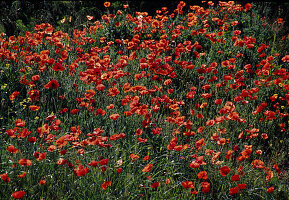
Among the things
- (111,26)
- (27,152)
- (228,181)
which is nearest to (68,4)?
(111,26)

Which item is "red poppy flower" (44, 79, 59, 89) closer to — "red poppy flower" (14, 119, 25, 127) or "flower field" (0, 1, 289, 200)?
"flower field" (0, 1, 289, 200)

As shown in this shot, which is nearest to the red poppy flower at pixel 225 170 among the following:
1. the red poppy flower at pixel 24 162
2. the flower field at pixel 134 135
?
the flower field at pixel 134 135

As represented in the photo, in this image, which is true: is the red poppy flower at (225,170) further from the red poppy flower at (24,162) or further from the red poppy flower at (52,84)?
the red poppy flower at (52,84)

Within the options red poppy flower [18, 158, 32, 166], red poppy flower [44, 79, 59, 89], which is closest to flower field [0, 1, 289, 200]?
red poppy flower [18, 158, 32, 166]

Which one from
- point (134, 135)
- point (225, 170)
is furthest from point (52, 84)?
point (225, 170)

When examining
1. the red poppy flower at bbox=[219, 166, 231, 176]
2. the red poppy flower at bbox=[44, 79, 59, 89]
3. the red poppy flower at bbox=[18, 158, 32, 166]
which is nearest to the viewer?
the red poppy flower at bbox=[18, 158, 32, 166]

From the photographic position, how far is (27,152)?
2.30m

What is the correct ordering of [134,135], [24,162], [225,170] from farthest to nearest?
[134,135]
[225,170]
[24,162]

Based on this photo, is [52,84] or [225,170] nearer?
[225,170]

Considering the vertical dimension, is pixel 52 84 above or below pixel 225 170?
above

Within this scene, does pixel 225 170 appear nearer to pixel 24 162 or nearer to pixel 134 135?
pixel 134 135

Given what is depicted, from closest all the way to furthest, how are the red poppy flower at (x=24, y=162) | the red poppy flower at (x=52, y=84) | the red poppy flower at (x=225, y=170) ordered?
the red poppy flower at (x=24, y=162) < the red poppy flower at (x=225, y=170) < the red poppy flower at (x=52, y=84)

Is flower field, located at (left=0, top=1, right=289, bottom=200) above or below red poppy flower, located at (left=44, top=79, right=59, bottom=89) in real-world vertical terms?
below

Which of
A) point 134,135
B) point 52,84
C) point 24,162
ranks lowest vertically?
point 134,135
